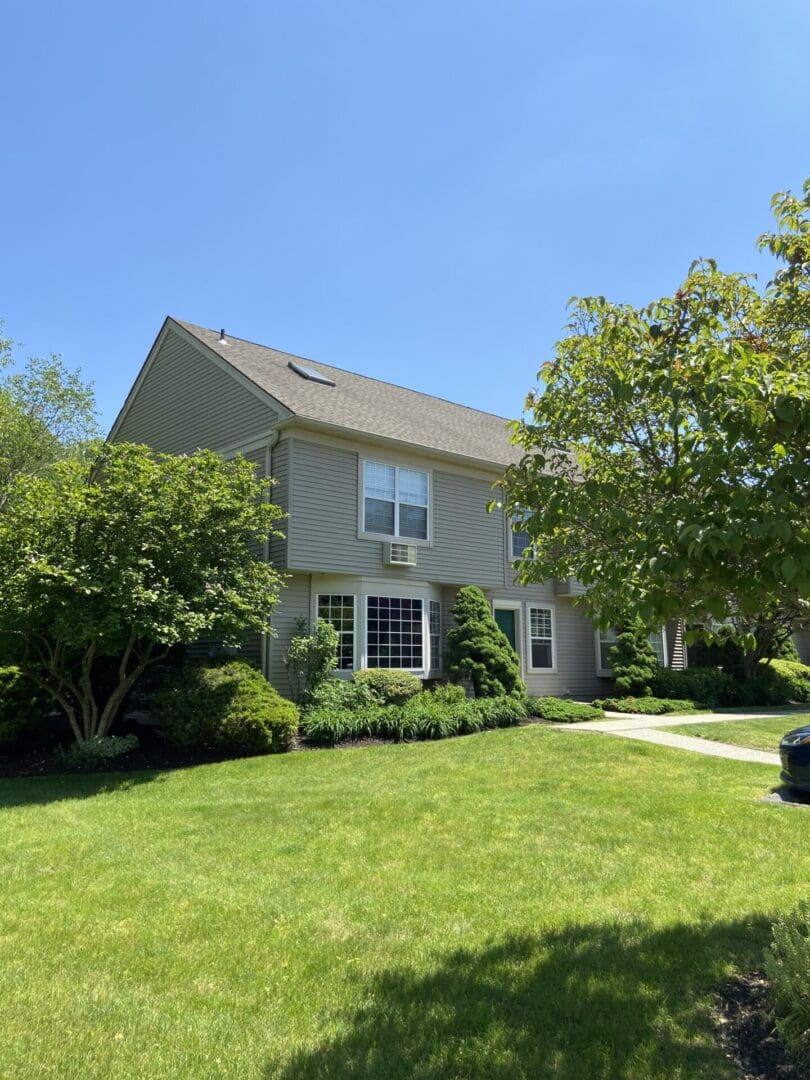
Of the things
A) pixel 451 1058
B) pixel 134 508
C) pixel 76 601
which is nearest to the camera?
pixel 451 1058

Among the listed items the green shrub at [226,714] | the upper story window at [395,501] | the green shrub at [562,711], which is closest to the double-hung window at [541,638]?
the green shrub at [562,711]

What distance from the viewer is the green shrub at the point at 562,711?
14.3 m

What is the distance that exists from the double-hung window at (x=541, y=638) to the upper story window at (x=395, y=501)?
463 cm

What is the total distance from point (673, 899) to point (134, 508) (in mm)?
9467

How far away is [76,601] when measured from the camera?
10.1 meters

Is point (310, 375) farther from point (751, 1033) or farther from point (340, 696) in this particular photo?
point (751, 1033)

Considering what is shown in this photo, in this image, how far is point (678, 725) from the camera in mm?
13648

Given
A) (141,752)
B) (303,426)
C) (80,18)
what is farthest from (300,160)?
(141,752)

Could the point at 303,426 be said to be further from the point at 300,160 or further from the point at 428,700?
the point at 428,700

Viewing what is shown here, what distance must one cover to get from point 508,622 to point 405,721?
687 centimetres

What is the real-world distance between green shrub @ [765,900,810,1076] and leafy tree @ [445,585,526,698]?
37.9 ft

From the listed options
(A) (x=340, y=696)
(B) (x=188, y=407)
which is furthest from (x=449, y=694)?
(B) (x=188, y=407)

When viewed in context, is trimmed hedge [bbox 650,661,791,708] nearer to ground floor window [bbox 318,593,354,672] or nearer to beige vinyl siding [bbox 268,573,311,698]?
ground floor window [bbox 318,593,354,672]

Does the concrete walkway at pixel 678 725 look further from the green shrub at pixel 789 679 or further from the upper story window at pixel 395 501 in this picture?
the upper story window at pixel 395 501
